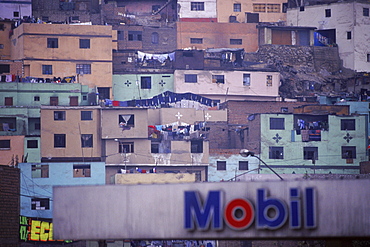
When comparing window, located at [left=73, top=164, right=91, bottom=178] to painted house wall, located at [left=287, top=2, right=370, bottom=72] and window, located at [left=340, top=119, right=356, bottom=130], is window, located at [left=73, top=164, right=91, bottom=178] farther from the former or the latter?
painted house wall, located at [left=287, top=2, right=370, bottom=72]

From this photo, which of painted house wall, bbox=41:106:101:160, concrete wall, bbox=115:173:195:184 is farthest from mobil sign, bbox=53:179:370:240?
painted house wall, bbox=41:106:101:160

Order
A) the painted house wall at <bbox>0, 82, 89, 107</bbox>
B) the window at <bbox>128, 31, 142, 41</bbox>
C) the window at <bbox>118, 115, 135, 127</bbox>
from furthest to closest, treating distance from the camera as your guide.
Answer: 1. the window at <bbox>128, 31, 142, 41</bbox>
2. the painted house wall at <bbox>0, 82, 89, 107</bbox>
3. the window at <bbox>118, 115, 135, 127</bbox>

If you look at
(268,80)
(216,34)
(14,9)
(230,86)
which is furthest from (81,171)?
(14,9)

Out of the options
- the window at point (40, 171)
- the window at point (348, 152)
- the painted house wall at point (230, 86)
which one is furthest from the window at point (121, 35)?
the window at point (348, 152)

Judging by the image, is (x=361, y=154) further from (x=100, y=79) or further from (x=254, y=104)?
(x=100, y=79)

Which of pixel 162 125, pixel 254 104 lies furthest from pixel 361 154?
pixel 162 125

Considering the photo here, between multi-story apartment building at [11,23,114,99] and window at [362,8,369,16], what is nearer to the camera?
multi-story apartment building at [11,23,114,99]
